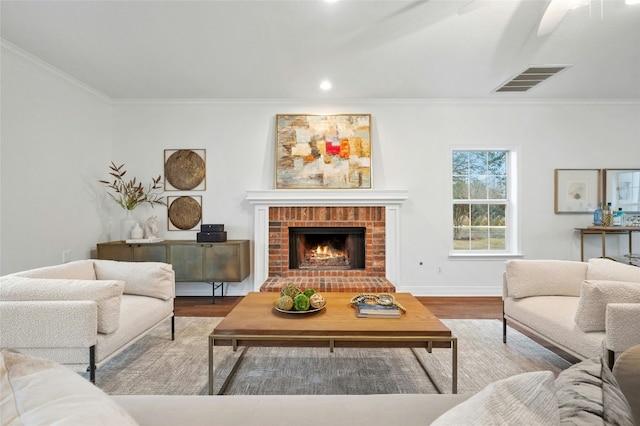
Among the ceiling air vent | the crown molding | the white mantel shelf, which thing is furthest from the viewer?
the white mantel shelf

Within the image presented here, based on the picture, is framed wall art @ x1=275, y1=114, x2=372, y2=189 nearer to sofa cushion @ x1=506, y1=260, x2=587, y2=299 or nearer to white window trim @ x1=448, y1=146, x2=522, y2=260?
white window trim @ x1=448, y1=146, x2=522, y2=260

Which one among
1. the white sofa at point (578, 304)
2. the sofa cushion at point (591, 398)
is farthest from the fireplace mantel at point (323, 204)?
the sofa cushion at point (591, 398)

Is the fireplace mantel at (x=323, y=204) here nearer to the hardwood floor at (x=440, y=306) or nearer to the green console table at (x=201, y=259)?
the green console table at (x=201, y=259)

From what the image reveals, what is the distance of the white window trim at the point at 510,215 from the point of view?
4242 mm

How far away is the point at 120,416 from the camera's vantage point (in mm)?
619

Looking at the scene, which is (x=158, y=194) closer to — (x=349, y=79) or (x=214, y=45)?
(x=214, y=45)

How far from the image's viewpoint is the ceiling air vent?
3267 mm

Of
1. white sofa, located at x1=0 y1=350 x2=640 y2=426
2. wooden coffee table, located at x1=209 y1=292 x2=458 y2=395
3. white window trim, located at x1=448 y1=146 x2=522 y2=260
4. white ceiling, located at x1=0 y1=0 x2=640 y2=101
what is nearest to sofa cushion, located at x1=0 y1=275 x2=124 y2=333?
wooden coffee table, located at x1=209 y1=292 x2=458 y2=395

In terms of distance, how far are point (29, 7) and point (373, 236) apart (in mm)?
3782

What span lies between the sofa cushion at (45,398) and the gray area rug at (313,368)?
1.45m

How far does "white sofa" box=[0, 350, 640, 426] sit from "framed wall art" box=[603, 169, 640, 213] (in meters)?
4.61

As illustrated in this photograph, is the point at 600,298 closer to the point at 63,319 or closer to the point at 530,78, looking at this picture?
the point at 530,78

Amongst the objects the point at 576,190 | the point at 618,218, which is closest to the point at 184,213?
the point at 576,190

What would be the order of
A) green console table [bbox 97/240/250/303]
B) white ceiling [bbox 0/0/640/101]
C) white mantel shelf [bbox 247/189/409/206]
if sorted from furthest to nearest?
1. white mantel shelf [bbox 247/189/409/206]
2. green console table [bbox 97/240/250/303]
3. white ceiling [bbox 0/0/640/101]
